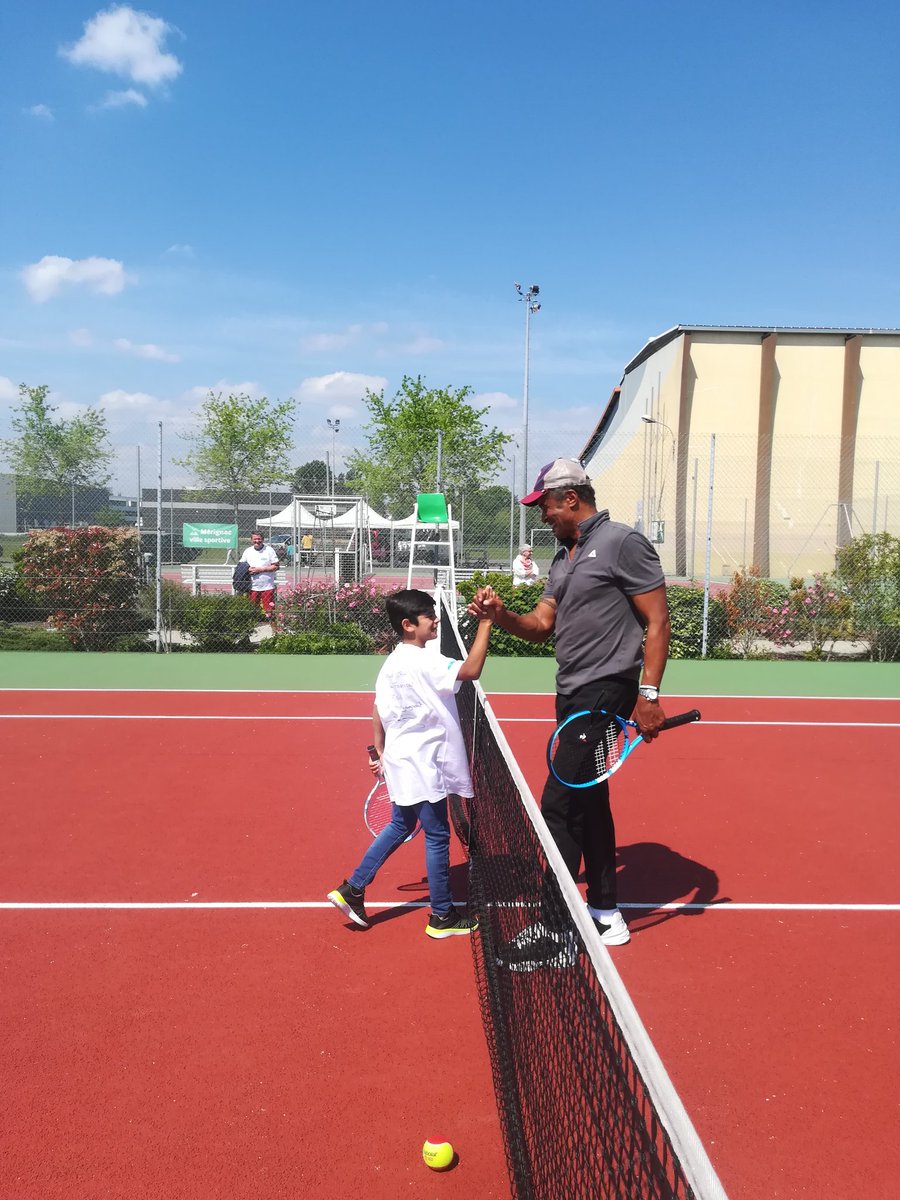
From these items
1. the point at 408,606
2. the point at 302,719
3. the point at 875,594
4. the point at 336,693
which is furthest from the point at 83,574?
the point at 875,594

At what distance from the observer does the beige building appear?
23472 mm

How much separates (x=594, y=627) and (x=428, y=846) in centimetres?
124

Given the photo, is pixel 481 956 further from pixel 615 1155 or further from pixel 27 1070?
pixel 615 1155

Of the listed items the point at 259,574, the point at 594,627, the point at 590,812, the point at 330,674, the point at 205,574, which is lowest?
the point at 330,674

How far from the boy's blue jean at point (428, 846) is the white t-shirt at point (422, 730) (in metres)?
0.09

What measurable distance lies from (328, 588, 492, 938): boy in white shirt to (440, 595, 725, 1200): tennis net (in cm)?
21

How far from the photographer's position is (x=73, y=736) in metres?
8.45

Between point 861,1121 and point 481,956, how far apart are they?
63.8 inches

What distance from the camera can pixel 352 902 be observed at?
446cm

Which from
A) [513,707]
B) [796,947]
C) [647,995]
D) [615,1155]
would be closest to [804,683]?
[513,707]

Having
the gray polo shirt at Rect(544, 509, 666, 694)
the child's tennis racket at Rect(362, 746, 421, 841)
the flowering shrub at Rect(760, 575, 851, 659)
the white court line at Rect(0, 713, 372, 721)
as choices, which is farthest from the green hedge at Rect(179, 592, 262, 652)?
the gray polo shirt at Rect(544, 509, 666, 694)

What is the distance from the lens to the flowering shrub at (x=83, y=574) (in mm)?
13484

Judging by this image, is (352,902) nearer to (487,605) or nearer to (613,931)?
(613,931)

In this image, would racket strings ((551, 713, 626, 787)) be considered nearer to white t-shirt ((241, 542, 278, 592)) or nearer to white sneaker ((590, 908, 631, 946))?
white sneaker ((590, 908, 631, 946))
